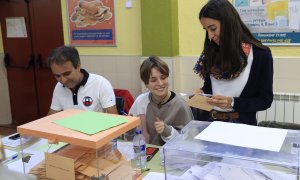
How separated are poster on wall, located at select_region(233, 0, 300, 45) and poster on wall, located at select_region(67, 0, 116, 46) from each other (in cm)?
142

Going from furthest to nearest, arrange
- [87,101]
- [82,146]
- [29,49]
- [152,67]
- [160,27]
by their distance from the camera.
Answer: [29,49]
[160,27]
[87,101]
[152,67]
[82,146]

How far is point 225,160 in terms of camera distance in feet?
3.83

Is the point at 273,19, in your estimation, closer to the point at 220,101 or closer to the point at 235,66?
the point at 235,66

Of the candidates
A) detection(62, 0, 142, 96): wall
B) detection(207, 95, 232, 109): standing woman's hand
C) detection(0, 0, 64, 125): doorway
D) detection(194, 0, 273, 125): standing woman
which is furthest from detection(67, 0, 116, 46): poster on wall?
detection(207, 95, 232, 109): standing woman's hand

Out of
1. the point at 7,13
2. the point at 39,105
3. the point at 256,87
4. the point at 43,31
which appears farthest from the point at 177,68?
the point at 7,13

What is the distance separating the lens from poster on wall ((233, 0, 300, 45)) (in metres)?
2.70

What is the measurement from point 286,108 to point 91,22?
2289 mm

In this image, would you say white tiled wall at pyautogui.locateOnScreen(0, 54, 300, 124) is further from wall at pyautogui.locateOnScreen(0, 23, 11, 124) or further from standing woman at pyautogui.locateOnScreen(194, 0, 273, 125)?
wall at pyautogui.locateOnScreen(0, 23, 11, 124)

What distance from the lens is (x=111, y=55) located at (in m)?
3.69

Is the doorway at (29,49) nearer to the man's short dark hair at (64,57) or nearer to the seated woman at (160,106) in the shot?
the man's short dark hair at (64,57)

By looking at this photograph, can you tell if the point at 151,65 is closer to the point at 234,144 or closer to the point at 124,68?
the point at 234,144

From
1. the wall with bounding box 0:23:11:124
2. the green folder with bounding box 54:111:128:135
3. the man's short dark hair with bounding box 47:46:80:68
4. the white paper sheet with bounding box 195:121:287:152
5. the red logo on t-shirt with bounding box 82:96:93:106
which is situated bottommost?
the wall with bounding box 0:23:11:124

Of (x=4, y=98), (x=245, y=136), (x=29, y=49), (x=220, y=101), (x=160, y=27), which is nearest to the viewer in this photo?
(x=245, y=136)

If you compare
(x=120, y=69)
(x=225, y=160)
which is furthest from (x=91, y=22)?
(x=225, y=160)
